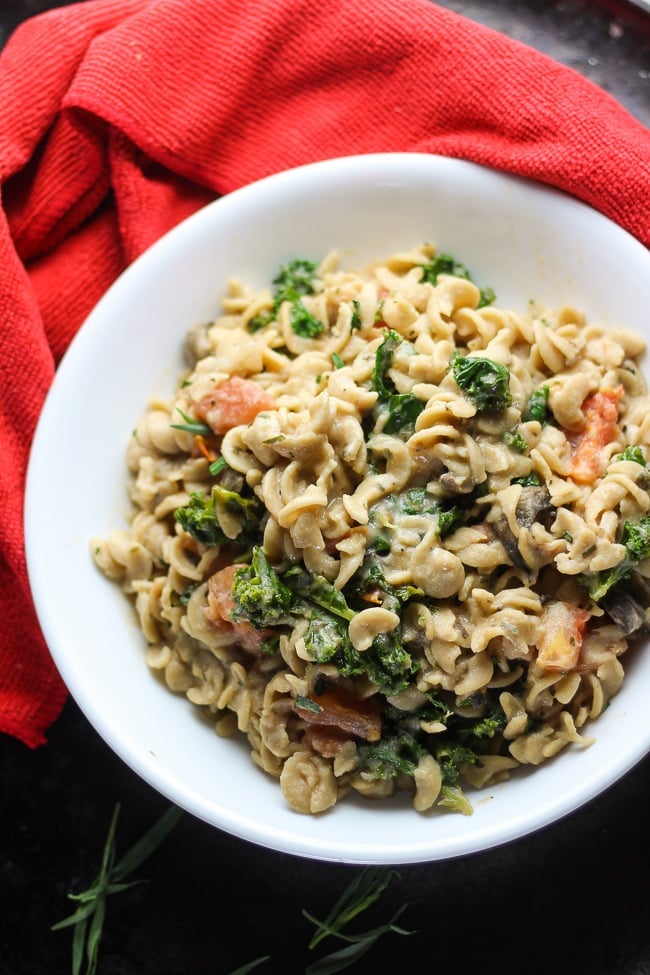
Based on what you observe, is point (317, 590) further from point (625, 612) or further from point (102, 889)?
point (102, 889)

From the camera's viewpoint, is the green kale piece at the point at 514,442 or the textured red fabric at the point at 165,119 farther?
the textured red fabric at the point at 165,119

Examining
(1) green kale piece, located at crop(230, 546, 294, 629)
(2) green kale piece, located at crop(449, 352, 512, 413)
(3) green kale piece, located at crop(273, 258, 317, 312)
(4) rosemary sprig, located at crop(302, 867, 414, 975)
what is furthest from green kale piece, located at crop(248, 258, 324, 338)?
(4) rosemary sprig, located at crop(302, 867, 414, 975)

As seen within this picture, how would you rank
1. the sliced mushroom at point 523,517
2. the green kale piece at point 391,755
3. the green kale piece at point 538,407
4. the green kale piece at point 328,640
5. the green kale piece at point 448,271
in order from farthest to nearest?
the green kale piece at point 448,271 < the green kale piece at point 538,407 < the green kale piece at point 391,755 < the sliced mushroom at point 523,517 < the green kale piece at point 328,640

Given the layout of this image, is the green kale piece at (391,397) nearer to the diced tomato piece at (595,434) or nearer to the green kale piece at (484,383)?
the green kale piece at (484,383)

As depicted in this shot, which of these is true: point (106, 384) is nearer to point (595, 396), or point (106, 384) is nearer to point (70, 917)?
point (595, 396)

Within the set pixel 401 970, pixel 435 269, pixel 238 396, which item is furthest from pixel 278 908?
pixel 435 269

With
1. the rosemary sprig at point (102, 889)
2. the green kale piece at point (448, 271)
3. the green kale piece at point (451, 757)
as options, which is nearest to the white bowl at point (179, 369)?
the green kale piece at point (448, 271)
